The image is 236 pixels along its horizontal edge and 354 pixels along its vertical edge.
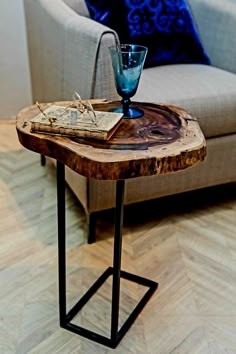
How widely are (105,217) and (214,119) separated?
46 cm

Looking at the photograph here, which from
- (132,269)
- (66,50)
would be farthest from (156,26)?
(132,269)

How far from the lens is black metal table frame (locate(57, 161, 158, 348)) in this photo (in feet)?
2.98

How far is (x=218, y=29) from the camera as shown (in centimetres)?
161

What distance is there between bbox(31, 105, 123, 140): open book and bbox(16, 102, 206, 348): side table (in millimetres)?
11

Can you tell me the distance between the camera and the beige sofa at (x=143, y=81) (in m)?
1.16

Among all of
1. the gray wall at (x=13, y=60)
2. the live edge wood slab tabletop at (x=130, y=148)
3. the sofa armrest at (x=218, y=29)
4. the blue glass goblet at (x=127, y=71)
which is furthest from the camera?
the gray wall at (x=13, y=60)

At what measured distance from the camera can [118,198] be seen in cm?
90

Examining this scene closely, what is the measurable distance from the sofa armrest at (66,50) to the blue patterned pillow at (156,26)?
0.56ft

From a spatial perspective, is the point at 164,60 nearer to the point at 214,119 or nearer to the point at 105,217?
the point at 214,119

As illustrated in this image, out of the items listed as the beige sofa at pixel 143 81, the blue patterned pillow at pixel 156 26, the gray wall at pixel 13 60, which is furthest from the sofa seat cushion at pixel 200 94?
the gray wall at pixel 13 60

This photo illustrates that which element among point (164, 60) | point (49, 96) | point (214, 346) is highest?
point (164, 60)

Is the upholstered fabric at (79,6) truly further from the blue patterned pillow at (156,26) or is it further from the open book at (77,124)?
the open book at (77,124)

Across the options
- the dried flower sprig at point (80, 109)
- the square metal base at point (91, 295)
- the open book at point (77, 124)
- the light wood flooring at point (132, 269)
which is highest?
the dried flower sprig at point (80, 109)

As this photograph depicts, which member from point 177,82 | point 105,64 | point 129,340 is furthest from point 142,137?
point 177,82
